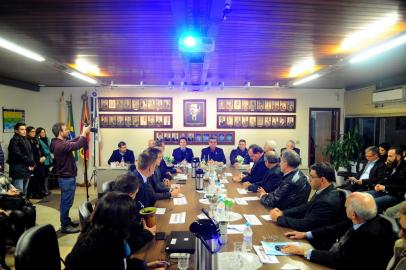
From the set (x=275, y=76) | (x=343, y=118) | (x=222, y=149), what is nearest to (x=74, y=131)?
(x=222, y=149)

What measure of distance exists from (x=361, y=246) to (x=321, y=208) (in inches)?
27.1

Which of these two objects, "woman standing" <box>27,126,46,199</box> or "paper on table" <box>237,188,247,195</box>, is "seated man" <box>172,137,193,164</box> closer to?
"woman standing" <box>27,126,46,199</box>

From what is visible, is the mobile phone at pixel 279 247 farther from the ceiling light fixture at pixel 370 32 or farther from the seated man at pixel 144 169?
the ceiling light fixture at pixel 370 32

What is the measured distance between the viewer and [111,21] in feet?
10.6

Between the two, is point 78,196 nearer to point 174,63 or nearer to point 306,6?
point 174,63

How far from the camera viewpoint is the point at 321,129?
9266 mm

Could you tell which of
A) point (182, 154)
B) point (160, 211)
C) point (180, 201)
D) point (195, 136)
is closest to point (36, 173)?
point (182, 154)

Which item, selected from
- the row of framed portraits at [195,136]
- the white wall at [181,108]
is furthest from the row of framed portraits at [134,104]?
the row of framed portraits at [195,136]

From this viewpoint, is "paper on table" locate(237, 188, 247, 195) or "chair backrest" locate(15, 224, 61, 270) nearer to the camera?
"chair backrest" locate(15, 224, 61, 270)

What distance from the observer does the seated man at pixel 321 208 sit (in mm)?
2631

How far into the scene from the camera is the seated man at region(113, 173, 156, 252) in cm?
214

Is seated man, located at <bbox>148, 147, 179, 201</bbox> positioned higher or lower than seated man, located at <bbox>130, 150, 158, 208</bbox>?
lower

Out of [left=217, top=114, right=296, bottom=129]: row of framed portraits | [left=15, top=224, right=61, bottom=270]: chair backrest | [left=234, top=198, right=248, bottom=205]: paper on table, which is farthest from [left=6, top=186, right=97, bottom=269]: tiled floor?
[left=217, top=114, right=296, bottom=129]: row of framed portraits

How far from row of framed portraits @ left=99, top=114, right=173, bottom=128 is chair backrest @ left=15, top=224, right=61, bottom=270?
256 inches
